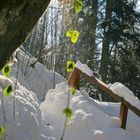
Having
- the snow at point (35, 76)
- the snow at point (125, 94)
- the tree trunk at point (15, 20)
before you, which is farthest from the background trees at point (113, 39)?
the tree trunk at point (15, 20)

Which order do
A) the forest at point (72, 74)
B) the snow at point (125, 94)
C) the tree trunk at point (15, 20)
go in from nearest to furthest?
1. the tree trunk at point (15, 20)
2. the forest at point (72, 74)
3. the snow at point (125, 94)

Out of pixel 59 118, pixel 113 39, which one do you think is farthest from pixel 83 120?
pixel 113 39

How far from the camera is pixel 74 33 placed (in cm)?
328

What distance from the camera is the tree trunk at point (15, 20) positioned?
2.11m

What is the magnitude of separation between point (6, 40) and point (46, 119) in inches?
238

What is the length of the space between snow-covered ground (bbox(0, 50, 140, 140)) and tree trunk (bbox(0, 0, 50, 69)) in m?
3.36

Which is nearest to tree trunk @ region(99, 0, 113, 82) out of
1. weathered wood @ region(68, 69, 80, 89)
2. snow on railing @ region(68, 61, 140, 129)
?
weathered wood @ region(68, 69, 80, 89)

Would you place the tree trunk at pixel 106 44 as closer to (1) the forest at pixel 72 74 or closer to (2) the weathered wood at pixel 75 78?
(1) the forest at pixel 72 74

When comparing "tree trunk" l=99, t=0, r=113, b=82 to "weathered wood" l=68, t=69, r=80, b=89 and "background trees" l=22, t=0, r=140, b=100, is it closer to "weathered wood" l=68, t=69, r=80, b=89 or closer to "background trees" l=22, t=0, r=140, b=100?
"background trees" l=22, t=0, r=140, b=100

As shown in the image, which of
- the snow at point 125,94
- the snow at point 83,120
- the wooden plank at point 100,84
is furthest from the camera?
the snow at point 125,94

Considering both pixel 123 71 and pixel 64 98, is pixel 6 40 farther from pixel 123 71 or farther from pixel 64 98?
pixel 123 71

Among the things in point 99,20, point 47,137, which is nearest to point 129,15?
point 99,20

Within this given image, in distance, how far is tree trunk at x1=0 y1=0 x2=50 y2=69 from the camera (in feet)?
6.93

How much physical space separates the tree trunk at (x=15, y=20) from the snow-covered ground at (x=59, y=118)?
132 inches
